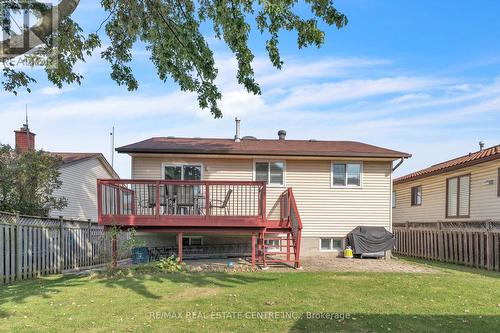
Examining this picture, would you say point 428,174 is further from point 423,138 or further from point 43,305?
point 43,305

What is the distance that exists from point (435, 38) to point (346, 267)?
32.1ft

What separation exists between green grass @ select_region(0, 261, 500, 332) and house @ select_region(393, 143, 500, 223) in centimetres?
548

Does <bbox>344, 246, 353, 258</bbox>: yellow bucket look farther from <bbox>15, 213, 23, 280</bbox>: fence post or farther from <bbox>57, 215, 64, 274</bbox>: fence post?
<bbox>15, 213, 23, 280</bbox>: fence post

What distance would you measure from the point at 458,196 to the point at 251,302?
12042 millimetres

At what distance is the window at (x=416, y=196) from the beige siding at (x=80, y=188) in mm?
17267

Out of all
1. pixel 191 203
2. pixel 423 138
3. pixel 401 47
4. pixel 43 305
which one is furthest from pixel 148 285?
pixel 423 138

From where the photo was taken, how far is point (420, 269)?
10062 millimetres

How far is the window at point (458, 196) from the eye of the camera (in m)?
14.2

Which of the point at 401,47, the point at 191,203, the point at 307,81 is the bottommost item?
the point at 191,203

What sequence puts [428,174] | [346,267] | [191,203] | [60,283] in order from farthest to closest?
1. [428,174]
2. [191,203]
3. [346,267]
4. [60,283]

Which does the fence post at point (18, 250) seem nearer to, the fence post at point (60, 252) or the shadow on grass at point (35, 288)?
the shadow on grass at point (35, 288)

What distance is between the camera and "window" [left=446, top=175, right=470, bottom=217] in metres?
14.2

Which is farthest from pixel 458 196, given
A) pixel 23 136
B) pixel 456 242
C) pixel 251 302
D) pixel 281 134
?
pixel 23 136

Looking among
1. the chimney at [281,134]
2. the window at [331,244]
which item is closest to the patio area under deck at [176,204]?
the window at [331,244]
